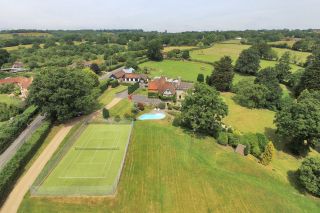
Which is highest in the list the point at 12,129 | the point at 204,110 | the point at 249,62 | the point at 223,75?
the point at 249,62

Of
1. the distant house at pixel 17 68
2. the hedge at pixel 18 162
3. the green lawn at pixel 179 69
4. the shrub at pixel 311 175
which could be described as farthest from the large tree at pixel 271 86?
the distant house at pixel 17 68

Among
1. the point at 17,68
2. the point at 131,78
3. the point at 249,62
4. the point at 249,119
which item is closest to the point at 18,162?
the point at 249,119

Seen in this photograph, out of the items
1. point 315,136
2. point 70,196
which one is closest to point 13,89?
point 70,196

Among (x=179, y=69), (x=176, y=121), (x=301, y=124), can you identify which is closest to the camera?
(x=301, y=124)

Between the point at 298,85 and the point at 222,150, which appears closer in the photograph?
the point at 222,150

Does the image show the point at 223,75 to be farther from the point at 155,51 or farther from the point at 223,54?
the point at 223,54

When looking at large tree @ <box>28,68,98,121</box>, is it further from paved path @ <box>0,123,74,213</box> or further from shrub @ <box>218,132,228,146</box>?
shrub @ <box>218,132,228,146</box>

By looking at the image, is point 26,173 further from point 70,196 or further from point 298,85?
point 298,85
